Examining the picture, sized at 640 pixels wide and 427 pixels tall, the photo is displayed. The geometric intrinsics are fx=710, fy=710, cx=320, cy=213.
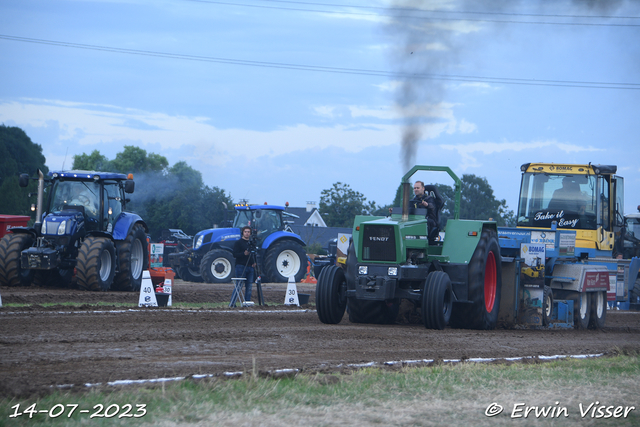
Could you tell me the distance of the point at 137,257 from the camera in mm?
17000

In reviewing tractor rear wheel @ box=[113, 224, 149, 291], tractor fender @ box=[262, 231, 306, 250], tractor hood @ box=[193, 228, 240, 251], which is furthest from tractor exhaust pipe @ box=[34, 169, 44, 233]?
tractor fender @ box=[262, 231, 306, 250]

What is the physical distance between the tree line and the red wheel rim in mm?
15540

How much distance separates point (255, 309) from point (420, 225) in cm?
425

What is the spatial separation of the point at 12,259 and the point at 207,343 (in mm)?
8532

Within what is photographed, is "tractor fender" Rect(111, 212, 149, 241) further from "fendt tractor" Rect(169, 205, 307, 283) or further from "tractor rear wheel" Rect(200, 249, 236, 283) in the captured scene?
"fendt tractor" Rect(169, 205, 307, 283)

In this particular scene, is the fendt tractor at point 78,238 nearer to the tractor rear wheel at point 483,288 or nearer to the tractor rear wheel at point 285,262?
the tractor rear wheel at point 285,262

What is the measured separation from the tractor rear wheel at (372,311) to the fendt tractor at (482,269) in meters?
0.02

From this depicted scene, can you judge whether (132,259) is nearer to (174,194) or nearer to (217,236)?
(217,236)

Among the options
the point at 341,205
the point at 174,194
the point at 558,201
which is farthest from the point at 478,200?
the point at 558,201

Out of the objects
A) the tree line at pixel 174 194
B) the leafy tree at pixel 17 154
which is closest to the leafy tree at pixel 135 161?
the tree line at pixel 174 194

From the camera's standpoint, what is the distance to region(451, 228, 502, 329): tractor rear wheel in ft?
35.6

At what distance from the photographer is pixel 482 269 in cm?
1087

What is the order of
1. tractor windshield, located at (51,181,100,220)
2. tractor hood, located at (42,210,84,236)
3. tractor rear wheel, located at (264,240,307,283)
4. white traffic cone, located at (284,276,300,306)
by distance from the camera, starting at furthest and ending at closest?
tractor rear wheel, located at (264,240,307,283) < tractor windshield, located at (51,181,100,220) < white traffic cone, located at (284,276,300,306) < tractor hood, located at (42,210,84,236)

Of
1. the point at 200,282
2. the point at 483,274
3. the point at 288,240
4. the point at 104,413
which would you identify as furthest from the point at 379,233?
the point at 200,282
